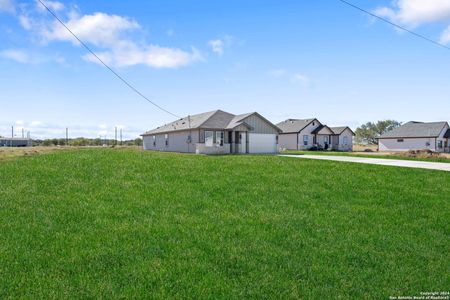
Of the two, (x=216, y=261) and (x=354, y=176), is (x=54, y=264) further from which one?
(x=354, y=176)

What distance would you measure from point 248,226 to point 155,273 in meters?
3.04

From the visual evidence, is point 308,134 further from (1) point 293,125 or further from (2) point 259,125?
(2) point 259,125

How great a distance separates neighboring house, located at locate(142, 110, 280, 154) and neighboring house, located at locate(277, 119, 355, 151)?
656 inches

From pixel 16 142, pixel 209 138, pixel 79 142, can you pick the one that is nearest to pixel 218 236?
pixel 209 138

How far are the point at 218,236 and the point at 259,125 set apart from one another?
3190cm

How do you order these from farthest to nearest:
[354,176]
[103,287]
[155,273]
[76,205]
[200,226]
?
[354,176] → [76,205] → [200,226] → [155,273] → [103,287]

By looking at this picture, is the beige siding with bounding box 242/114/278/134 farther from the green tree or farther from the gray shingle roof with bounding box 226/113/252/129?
the green tree

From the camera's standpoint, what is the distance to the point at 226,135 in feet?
119

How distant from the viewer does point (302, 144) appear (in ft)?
183

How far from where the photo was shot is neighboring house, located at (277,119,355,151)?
55688mm

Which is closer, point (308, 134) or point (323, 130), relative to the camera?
point (308, 134)

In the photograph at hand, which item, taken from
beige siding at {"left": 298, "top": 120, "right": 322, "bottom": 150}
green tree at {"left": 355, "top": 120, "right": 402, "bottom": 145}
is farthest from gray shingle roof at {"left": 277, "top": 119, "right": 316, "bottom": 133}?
green tree at {"left": 355, "top": 120, "right": 402, "bottom": 145}

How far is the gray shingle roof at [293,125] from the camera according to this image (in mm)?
56084

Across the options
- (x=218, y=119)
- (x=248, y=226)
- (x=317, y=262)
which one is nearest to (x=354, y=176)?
(x=248, y=226)
